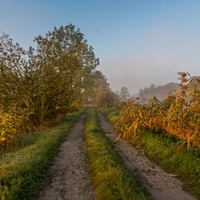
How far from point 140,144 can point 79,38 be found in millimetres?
23779

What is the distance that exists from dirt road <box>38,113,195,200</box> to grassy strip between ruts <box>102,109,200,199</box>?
0.30 metres

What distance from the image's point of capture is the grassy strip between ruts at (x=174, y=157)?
5.46m

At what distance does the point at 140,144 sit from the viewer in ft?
30.3

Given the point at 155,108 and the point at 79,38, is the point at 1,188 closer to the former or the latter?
the point at 155,108

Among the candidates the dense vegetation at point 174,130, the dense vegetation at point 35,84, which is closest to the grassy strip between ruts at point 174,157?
the dense vegetation at point 174,130

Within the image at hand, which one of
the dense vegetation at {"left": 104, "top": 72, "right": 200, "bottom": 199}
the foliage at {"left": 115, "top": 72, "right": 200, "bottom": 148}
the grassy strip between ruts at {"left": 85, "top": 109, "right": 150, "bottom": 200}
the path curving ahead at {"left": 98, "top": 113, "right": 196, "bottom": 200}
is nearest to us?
the grassy strip between ruts at {"left": 85, "top": 109, "right": 150, "bottom": 200}

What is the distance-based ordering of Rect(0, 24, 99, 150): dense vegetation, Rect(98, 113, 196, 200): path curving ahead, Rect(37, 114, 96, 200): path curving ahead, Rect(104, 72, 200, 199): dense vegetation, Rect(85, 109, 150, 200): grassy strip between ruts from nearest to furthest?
Rect(85, 109, 150, 200): grassy strip between ruts
Rect(37, 114, 96, 200): path curving ahead
Rect(98, 113, 196, 200): path curving ahead
Rect(104, 72, 200, 199): dense vegetation
Rect(0, 24, 99, 150): dense vegetation

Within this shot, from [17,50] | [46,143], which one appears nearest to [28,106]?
[17,50]

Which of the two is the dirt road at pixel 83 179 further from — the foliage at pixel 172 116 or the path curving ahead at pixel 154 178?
the foliage at pixel 172 116

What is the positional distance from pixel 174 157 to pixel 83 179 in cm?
343

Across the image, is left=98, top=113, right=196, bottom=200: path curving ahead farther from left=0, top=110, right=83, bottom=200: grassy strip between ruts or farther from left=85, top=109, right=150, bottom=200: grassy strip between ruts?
left=0, top=110, right=83, bottom=200: grassy strip between ruts

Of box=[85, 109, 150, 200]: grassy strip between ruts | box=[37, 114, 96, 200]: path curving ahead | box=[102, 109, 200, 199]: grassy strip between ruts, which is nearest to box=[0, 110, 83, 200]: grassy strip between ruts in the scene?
box=[37, 114, 96, 200]: path curving ahead

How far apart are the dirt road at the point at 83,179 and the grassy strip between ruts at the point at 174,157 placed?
11.8 inches

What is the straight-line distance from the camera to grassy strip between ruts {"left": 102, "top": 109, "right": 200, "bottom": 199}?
17.9 feet
